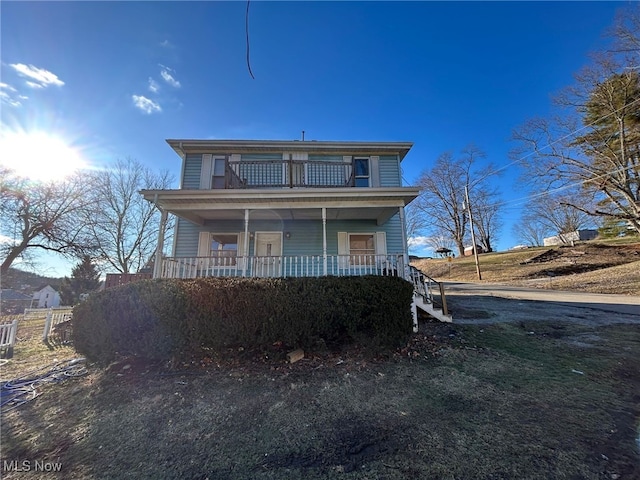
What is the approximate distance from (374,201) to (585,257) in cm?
2183

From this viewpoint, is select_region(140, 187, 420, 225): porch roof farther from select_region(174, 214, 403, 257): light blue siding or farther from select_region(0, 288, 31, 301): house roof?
select_region(0, 288, 31, 301): house roof

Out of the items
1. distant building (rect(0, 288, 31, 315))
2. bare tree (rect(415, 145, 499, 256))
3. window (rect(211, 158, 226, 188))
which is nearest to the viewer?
window (rect(211, 158, 226, 188))

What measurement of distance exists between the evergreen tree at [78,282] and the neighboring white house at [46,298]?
55.9ft

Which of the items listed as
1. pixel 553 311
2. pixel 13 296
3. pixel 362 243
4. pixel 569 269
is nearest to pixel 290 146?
pixel 362 243

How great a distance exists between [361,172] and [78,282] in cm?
2388

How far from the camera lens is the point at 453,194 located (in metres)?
32.3

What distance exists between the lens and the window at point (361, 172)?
10.4 metres

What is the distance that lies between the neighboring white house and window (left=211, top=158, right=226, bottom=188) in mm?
36765

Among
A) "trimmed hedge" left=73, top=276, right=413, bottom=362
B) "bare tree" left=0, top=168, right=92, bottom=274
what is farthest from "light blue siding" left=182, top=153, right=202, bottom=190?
"bare tree" left=0, top=168, right=92, bottom=274

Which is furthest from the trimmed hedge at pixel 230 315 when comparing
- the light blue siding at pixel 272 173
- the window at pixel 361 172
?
the window at pixel 361 172

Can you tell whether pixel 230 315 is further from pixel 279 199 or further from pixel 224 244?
pixel 224 244

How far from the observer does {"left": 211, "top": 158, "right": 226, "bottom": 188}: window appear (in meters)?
10.2

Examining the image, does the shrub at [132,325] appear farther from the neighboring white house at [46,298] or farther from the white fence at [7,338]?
the neighboring white house at [46,298]
